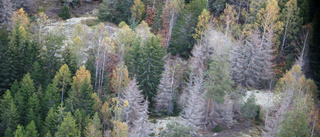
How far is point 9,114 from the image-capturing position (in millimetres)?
34500

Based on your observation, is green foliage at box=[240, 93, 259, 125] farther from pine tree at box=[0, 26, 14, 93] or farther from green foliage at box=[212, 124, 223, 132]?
pine tree at box=[0, 26, 14, 93]

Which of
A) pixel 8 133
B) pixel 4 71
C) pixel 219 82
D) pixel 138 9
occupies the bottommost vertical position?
pixel 8 133

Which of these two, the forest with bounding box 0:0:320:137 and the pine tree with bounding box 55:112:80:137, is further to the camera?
the forest with bounding box 0:0:320:137

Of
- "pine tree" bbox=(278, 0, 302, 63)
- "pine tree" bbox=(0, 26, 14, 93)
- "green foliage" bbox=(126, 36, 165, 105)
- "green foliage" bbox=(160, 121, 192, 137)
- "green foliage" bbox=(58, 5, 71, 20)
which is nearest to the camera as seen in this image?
"green foliage" bbox=(160, 121, 192, 137)

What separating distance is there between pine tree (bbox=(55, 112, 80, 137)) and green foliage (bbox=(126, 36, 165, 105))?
14.2 meters

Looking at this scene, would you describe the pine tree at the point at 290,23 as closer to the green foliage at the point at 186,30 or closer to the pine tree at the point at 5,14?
the green foliage at the point at 186,30

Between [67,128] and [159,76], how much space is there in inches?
715

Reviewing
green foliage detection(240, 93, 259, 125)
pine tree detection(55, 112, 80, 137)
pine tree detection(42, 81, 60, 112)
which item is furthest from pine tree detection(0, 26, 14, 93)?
green foliage detection(240, 93, 259, 125)

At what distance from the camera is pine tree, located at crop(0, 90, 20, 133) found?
113 feet

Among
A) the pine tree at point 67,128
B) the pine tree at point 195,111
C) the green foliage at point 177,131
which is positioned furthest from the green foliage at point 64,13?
the green foliage at point 177,131

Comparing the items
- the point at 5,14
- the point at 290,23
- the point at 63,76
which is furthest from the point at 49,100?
the point at 290,23

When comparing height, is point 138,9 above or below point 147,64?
above

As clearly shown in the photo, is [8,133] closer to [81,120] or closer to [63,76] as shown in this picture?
[81,120]

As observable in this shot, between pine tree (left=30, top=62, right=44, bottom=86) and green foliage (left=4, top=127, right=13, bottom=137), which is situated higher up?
pine tree (left=30, top=62, right=44, bottom=86)
